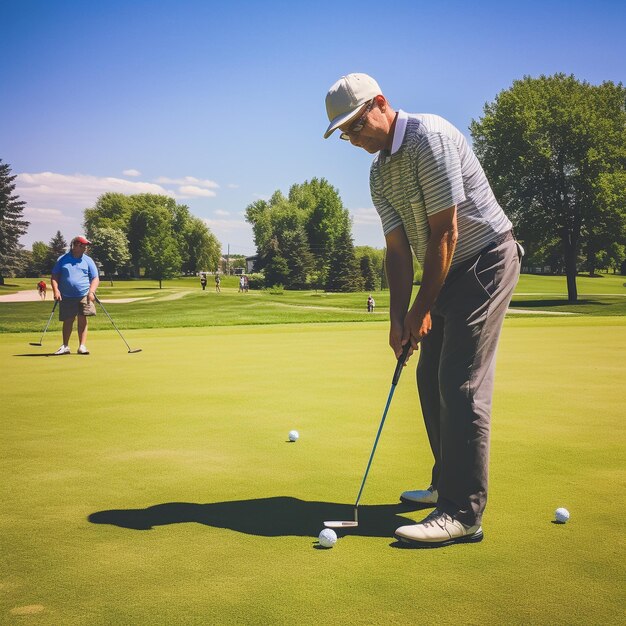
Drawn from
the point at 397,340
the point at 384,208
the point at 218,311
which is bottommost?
the point at 218,311

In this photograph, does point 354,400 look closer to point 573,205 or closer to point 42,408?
point 42,408

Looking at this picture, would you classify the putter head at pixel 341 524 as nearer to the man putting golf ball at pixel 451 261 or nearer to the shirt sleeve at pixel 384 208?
the man putting golf ball at pixel 451 261

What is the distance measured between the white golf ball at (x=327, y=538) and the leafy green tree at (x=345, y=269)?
69420mm

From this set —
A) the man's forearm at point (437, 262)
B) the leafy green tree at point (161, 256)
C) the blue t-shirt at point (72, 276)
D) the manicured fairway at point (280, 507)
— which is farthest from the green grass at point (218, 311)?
the man's forearm at point (437, 262)

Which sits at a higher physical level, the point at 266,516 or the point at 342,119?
the point at 342,119

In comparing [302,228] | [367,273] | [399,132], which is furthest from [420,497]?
[302,228]

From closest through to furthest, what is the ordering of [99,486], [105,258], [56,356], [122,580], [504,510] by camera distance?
1. [122,580]
2. [504,510]
3. [99,486]
4. [56,356]
5. [105,258]

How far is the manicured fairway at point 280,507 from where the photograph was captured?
262 cm

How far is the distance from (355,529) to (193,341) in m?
12.6

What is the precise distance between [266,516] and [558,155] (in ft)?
158

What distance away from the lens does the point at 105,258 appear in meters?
90.1

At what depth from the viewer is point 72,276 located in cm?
1320

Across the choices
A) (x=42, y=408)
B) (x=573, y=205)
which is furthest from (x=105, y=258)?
(x=42, y=408)

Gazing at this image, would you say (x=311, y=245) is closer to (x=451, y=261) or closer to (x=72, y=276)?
(x=72, y=276)
